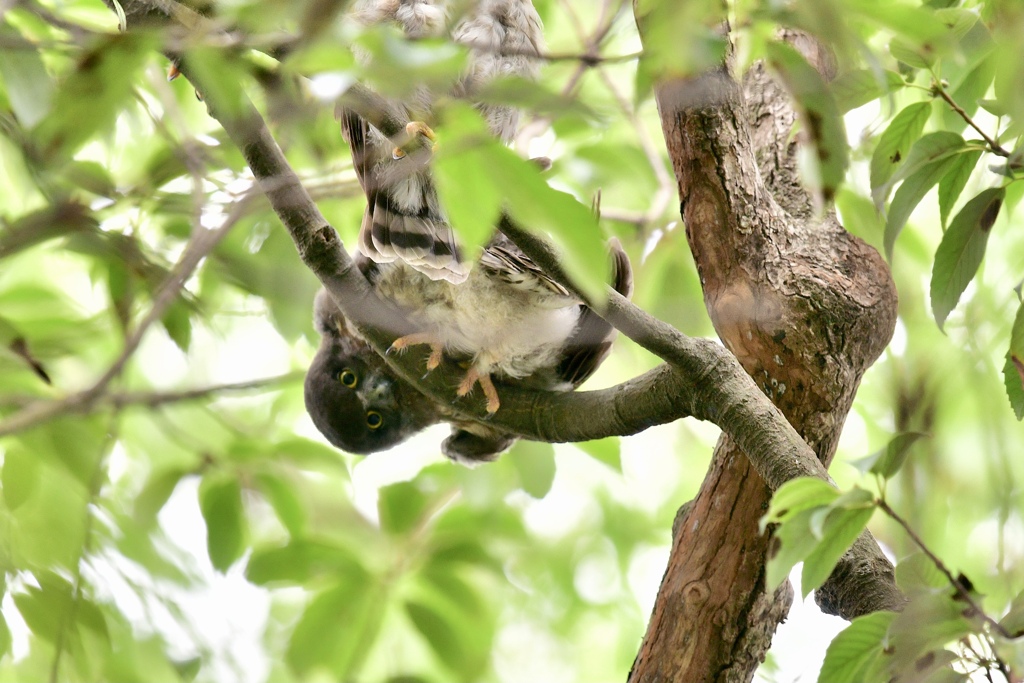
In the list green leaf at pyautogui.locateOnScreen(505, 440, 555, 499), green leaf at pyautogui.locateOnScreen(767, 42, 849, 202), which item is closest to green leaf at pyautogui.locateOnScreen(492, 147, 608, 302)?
green leaf at pyautogui.locateOnScreen(767, 42, 849, 202)

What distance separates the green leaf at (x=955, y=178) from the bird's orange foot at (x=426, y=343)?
1461 millimetres

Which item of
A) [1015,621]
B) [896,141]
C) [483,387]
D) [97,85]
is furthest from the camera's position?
[483,387]

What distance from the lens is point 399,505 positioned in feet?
10.5

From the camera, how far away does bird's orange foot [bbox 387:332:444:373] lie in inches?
104

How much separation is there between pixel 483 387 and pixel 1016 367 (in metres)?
1.52

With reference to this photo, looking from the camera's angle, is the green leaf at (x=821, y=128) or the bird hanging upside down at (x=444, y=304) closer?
the green leaf at (x=821, y=128)

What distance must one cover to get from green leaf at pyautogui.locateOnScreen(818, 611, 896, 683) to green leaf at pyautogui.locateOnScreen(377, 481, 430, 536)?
6.30 feet

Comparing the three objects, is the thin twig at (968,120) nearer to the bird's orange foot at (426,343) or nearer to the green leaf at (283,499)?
the bird's orange foot at (426,343)

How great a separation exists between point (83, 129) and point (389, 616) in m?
2.74

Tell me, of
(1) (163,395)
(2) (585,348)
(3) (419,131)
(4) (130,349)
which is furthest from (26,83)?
(2) (585,348)

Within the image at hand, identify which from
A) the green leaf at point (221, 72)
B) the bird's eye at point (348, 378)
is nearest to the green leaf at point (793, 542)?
the green leaf at point (221, 72)

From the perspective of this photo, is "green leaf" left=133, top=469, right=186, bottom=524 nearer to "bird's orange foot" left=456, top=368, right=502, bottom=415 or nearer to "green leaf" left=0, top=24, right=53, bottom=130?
"bird's orange foot" left=456, top=368, right=502, bottom=415

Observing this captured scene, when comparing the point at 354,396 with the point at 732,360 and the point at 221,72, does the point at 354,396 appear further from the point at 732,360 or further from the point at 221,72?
the point at 221,72

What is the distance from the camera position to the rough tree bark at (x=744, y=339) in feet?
6.86
